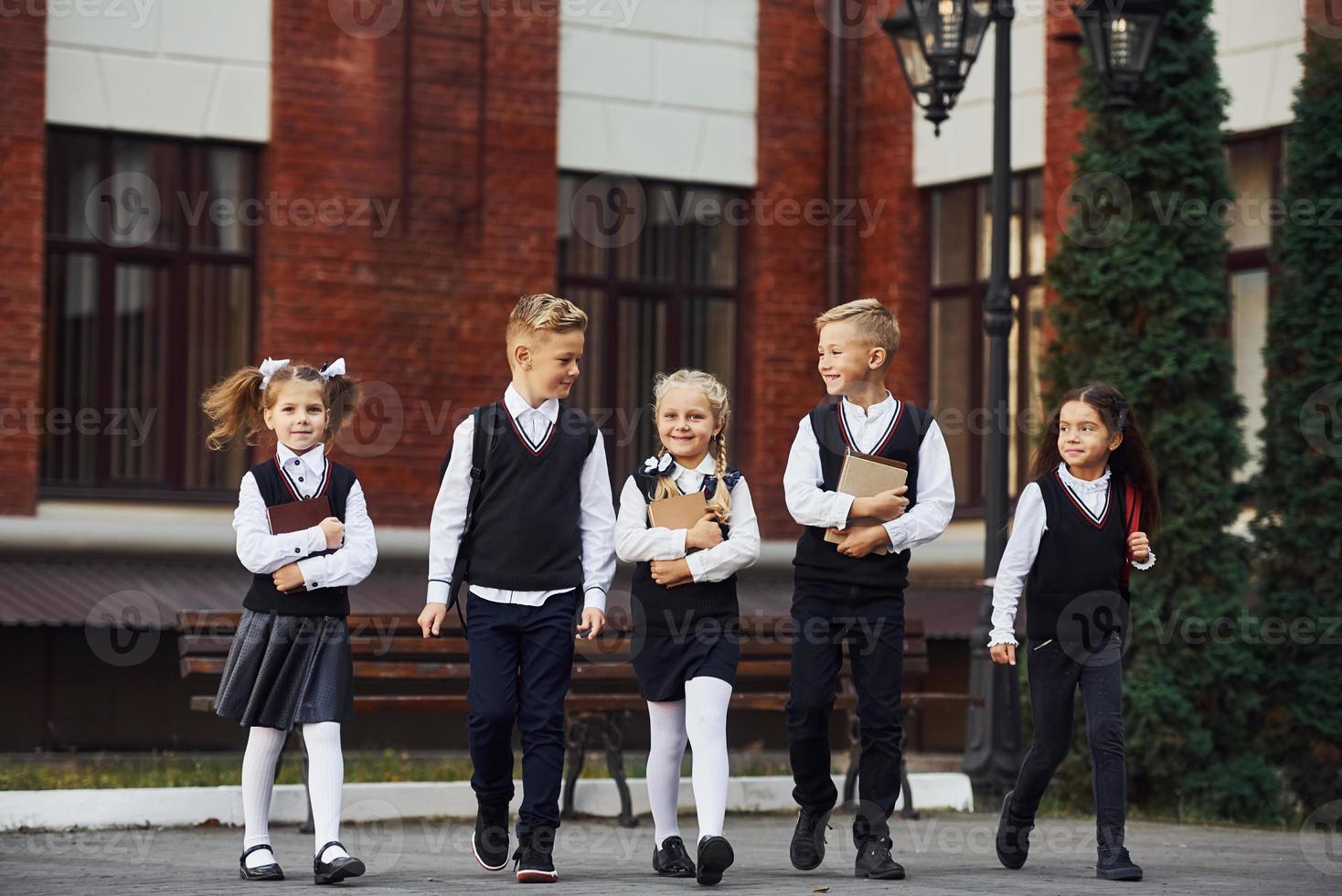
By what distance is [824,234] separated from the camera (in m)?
17.4

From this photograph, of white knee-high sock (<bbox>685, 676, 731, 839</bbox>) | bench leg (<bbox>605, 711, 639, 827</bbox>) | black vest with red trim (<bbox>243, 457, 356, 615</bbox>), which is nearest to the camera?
white knee-high sock (<bbox>685, 676, 731, 839</bbox>)

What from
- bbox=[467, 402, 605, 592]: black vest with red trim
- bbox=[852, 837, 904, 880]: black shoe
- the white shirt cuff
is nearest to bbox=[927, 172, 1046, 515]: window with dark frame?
bbox=[852, 837, 904, 880]: black shoe

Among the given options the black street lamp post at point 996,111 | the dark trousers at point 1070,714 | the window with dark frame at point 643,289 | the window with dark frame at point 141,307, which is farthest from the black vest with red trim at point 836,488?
the window with dark frame at point 643,289

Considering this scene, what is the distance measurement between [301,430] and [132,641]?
7745 millimetres

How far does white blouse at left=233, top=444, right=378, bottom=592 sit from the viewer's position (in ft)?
23.1

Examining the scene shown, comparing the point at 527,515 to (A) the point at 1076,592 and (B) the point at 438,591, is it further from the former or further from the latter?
(A) the point at 1076,592

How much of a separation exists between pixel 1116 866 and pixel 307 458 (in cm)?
313

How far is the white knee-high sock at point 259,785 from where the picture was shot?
7.00m

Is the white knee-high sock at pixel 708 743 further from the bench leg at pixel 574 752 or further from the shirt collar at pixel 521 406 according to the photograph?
the bench leg at pixel 574 752

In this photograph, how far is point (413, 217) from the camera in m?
15.6

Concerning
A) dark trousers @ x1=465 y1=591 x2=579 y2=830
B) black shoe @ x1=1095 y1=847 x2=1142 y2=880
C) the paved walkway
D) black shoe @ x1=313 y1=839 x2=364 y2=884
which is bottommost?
the paved walkway

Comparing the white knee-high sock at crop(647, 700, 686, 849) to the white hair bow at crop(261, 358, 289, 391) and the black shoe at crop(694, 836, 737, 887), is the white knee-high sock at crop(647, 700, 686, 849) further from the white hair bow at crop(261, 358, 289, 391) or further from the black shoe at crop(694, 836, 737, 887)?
the white hair bow at crop(261, 358, 289, 391)

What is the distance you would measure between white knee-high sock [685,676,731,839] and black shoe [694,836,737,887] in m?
0.16

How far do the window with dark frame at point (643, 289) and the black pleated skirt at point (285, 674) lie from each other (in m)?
9.59
